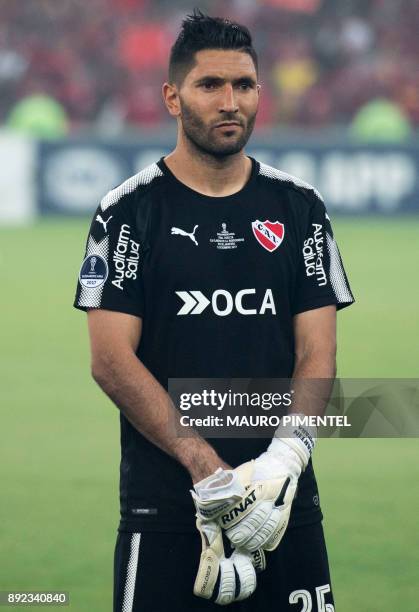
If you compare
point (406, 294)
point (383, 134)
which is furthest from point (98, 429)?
point (383, 134)

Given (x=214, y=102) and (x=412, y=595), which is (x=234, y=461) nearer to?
(x=214, y=102)

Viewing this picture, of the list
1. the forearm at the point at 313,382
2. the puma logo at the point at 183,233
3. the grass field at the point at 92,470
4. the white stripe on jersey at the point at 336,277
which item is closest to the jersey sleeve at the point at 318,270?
the white stripe on jersey at the point at 336,277

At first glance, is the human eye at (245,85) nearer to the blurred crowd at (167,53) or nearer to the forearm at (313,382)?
the forearm at (313,382)

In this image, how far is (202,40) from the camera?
13.1 feet

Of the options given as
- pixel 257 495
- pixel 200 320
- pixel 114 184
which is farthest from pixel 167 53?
pixel 257 495

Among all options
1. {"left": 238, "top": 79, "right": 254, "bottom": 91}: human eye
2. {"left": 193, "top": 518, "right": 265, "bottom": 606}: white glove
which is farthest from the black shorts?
{"left": 238, "top": 79, "right": 254, "bottom": 91}: human eye

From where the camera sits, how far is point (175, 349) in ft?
12.9

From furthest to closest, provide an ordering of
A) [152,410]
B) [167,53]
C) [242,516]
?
[167,53] < [152,410] < [242,516]

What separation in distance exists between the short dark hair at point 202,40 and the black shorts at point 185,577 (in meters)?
1.40

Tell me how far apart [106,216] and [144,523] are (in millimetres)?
916

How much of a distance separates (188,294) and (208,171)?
0.38m

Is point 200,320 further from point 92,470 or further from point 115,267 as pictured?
point 92,470

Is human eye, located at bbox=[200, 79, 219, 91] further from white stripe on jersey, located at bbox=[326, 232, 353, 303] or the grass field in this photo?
the grass field

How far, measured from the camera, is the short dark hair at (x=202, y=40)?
397cm
